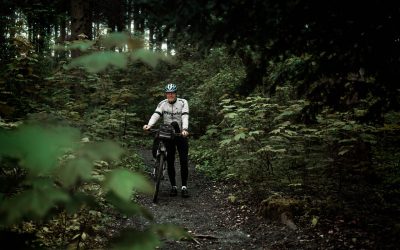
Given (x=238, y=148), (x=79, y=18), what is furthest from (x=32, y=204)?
(x=79, y=18)

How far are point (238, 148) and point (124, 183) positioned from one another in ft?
26.3

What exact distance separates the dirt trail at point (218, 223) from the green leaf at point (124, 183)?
4415mm

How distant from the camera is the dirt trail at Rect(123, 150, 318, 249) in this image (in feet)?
19.2

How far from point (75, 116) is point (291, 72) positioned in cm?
561

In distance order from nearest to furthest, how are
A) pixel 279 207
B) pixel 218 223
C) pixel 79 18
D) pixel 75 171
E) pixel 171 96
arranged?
pixel 75 171 → pixel 279 207 → pixel 218 223 → pixel 171 96 → pixel 79 18

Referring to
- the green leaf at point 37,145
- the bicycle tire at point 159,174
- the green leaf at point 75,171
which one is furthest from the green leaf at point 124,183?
the bicycle tire at point 159,174

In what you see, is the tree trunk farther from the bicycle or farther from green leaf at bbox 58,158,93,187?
green leaf at bbox 58,158,93,187

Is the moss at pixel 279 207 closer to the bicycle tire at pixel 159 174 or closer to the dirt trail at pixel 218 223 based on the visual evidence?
the dirt trail at pixel 218 223

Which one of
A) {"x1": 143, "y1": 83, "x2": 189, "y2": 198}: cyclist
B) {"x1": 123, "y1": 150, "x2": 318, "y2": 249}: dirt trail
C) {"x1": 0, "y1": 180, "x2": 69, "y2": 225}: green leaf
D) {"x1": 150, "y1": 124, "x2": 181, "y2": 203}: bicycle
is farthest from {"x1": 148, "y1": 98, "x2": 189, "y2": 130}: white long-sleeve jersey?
{"x1": 0, "y1": 180, "x2": 69, "y2": 225}: green leaf

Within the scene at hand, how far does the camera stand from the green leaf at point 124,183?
161 cm

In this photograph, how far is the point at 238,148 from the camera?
952 cm

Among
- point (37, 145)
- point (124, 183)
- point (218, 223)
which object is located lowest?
point (218, 223)

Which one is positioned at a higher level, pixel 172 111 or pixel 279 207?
pixel 172 111

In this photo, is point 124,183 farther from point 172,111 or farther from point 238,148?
point 238,148
